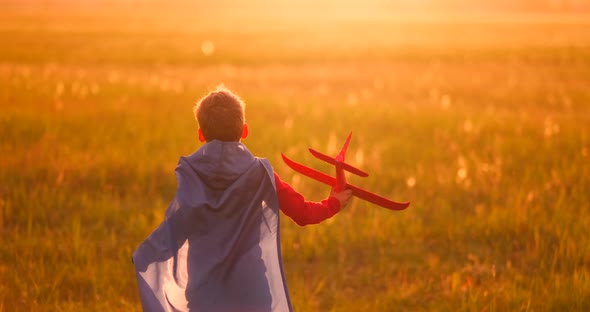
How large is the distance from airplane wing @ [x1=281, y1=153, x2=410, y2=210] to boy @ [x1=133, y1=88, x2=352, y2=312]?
3.4 inches

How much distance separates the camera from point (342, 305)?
4.36 metres

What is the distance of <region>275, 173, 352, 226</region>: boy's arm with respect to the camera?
300 cm

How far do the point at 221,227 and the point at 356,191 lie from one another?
56 cm

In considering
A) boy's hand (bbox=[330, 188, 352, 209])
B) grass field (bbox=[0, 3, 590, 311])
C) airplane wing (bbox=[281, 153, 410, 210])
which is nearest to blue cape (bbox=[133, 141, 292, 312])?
airplane wing (bbox=[281, 153, 410, 210])

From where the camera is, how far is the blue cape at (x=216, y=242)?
2965 millimetres

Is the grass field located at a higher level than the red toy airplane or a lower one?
lower

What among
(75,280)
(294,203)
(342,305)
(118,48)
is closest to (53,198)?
(75,280)

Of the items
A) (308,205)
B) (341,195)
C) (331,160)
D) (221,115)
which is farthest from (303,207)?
(221,115)

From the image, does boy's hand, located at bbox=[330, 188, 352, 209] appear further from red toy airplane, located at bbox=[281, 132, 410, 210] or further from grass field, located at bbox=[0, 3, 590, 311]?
grass field, located at bbox=[0, 3, 590, 311]

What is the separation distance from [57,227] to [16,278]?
1061mm

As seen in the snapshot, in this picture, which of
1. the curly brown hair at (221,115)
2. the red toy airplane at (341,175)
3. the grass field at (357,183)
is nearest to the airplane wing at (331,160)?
the red toy airplane at (341,175)

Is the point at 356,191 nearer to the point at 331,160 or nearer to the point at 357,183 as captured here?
the point at 331,160

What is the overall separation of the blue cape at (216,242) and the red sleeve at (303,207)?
6cm

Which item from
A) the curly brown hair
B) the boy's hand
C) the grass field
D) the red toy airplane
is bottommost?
the grass field
